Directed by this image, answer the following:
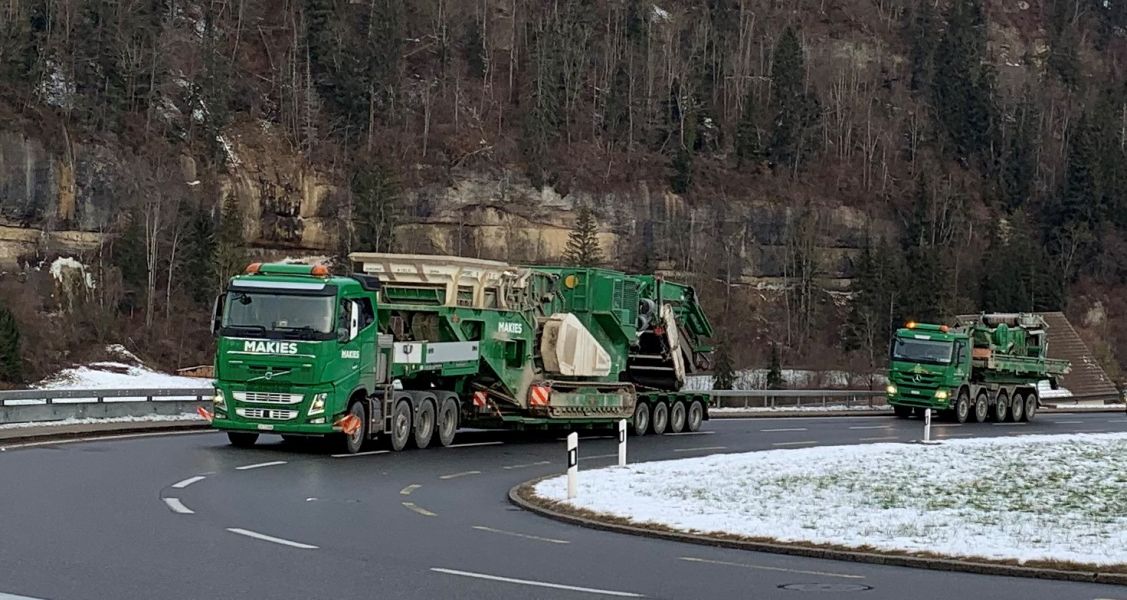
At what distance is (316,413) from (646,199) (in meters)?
79.9

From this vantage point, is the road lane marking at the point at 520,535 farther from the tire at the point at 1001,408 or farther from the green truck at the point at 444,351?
the tire at the point at 1001,408

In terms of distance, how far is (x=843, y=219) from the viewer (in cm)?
11062

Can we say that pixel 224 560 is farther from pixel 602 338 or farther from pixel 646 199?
pixel 646 199

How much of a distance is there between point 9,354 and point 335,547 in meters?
47.4

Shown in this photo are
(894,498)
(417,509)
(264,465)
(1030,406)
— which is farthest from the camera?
(1030,406)

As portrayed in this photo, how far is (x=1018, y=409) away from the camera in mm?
48688

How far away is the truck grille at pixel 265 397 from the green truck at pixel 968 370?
1026 inches

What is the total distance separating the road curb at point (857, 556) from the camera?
1297 cm

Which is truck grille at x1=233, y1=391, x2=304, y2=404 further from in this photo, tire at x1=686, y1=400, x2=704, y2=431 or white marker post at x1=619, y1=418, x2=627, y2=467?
tire at x1=686, y1=400, x2=704, y2=431

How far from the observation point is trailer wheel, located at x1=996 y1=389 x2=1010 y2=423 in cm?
4750

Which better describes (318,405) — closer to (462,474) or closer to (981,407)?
(462,474)

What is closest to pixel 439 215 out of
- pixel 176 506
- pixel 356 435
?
pixel 356 435

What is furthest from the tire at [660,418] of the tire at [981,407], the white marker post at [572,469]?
the white marker post at [572,469]

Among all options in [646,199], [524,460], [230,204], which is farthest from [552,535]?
[646,199]
